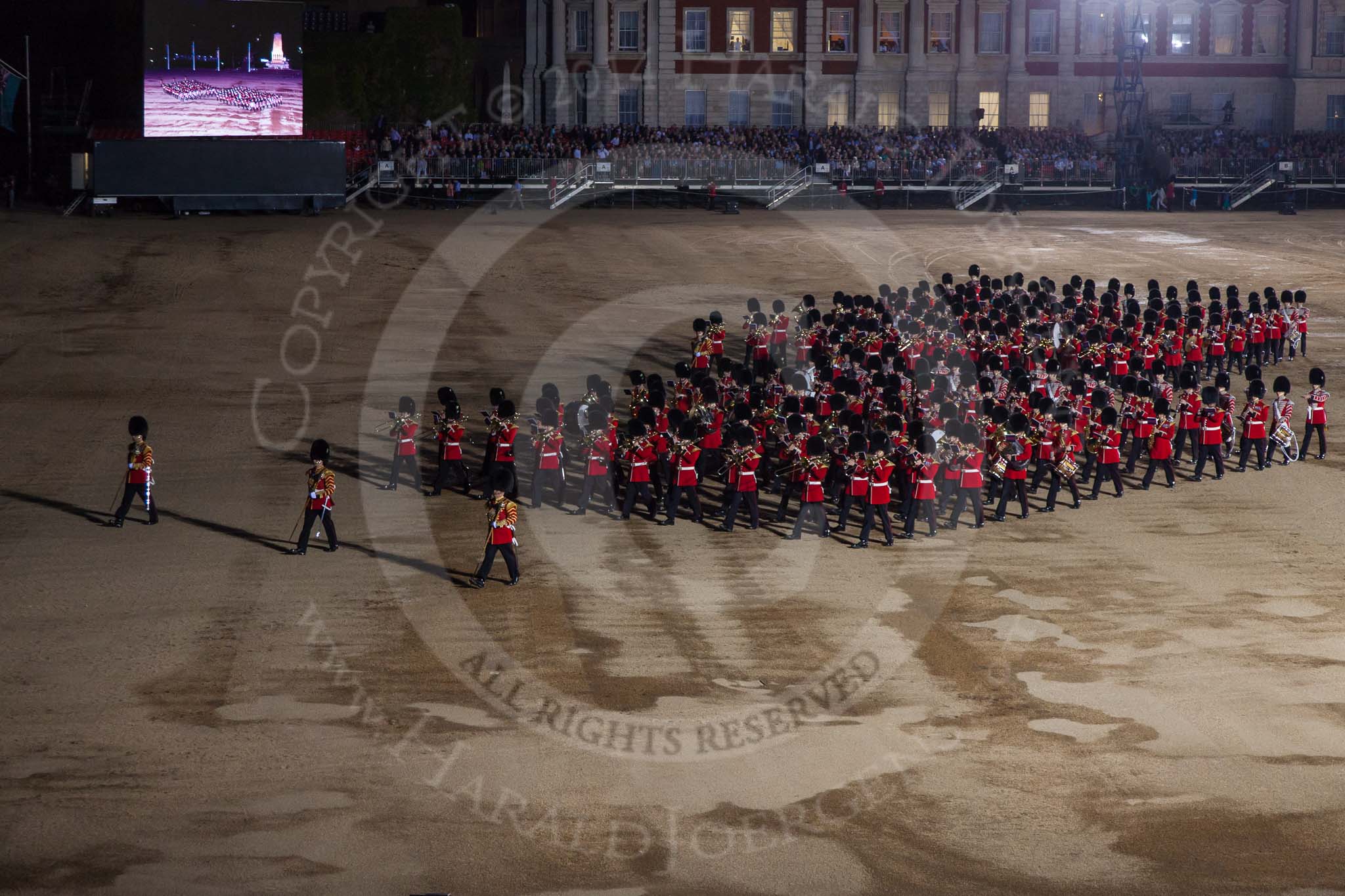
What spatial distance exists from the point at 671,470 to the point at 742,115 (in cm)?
4738

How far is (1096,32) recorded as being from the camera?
65.1m

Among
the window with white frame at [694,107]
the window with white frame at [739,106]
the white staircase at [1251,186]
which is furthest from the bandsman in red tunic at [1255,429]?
the window with white frame at [694,107]

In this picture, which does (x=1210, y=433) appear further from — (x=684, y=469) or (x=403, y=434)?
(x=403, y=434)

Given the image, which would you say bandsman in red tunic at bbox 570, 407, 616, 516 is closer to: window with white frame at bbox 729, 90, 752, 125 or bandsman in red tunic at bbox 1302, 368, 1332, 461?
bandsman in red tunic at bbox 1302, 368, 1332, 461

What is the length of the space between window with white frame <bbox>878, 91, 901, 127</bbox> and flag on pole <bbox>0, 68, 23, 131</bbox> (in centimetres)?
3342

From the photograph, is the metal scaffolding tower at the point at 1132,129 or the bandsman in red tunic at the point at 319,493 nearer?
the bandsman in red tunic at the point at 319,493

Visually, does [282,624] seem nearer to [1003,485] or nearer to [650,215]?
[1003,485]

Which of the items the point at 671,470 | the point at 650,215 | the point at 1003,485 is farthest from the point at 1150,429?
the point at 650,215

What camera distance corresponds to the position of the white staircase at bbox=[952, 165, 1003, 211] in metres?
51.7

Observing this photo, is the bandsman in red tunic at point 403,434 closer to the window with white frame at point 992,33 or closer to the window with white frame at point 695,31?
the window with white frame at point 695,31

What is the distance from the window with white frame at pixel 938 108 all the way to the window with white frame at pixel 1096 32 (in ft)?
20.1

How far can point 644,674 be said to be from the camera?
1393 cm

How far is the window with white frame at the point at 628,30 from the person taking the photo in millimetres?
64125

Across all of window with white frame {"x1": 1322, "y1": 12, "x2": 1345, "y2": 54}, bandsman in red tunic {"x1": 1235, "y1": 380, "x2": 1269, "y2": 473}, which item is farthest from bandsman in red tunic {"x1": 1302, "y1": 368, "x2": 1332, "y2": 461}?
window with white frame {"x1": 1322, "y1": 12, "x2": 1345, "y2": 54}
